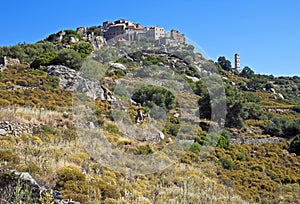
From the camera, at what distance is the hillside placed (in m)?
8.33

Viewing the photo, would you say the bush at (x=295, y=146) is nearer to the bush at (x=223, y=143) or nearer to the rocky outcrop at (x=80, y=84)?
the bush at (x=223, y=143)

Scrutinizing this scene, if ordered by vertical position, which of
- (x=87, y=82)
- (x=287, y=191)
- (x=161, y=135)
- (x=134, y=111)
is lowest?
(x=287, y=191)

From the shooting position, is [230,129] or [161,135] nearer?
[161,135]

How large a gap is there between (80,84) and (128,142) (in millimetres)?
10503

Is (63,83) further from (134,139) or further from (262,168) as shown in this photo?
(262,168)

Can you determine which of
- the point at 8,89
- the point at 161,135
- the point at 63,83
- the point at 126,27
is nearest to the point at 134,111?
the point at 161,135

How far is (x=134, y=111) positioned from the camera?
74.3ft

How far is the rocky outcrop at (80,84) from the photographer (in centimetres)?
2375

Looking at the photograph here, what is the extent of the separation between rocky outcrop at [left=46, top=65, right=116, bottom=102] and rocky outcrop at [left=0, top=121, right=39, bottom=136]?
10.3 m

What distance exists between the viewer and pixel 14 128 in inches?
487

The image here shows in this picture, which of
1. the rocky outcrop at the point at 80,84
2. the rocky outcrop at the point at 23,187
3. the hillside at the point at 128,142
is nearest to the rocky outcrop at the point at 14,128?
the hillside at the point at 128,142

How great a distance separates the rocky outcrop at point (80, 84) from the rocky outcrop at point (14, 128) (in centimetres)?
1027

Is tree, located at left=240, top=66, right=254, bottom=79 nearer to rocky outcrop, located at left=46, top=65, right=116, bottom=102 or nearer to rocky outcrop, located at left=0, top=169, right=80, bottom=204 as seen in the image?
rocky outcrop, located at left=46, top=65, right=116, bottom=102

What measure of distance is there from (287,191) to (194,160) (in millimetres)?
4504
